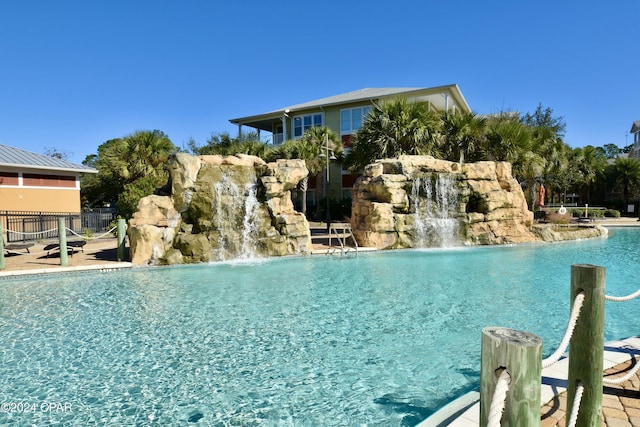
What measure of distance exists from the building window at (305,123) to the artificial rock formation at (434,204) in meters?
19.4

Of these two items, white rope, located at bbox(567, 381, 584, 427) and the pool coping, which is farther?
the pool coping

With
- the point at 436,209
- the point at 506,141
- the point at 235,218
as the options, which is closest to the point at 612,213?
the point at 506,141

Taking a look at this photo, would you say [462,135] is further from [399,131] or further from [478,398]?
[478,398]

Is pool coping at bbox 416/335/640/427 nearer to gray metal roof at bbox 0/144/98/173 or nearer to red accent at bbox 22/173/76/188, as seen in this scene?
gray metal roof at bbox 0/144/98/173

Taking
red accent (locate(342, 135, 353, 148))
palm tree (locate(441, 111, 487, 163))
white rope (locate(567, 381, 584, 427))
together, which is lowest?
white rope (locate(567, 381, 584, 427))

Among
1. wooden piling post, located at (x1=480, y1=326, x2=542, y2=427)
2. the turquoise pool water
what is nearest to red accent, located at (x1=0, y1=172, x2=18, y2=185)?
the turquoise pool water

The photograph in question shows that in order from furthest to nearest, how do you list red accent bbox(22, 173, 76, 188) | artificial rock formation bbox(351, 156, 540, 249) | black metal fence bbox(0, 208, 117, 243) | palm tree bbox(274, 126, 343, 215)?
1. palm tree bbox(274, 126, 343, 215)
2. red accent bbox(22, 173, 76, 188)
3. black metal fence bbox(0, 208, 117, 243)
4. artificial rock formation bbox(351, 156, 540, 249)

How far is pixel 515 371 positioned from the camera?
5.62 ft

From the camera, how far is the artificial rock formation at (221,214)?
1334cm

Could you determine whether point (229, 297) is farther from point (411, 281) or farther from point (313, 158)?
point (313, 158)

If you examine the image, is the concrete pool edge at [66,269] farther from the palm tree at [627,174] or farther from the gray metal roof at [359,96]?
the palm tree at [627,174]

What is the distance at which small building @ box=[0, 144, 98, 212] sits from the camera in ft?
72.4

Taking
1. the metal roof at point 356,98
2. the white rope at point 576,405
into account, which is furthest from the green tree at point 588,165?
the white rope at point 576,405

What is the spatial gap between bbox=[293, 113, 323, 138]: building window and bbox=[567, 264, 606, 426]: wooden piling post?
34534 millimetres
